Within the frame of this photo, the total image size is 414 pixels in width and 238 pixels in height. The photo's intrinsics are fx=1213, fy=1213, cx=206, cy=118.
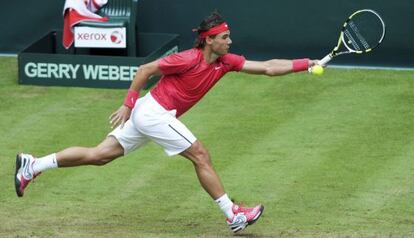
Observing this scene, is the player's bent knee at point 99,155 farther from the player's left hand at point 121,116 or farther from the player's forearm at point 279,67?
the player's forearm at point 279,67

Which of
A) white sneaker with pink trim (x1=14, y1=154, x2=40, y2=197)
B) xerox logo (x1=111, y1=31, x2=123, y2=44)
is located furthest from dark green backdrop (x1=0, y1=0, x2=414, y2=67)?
white sneaker with pink trim (x1=14, y1=154, x2=40, y2=197)

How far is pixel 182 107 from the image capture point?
35.3 ft

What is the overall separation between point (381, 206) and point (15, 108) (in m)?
5.51

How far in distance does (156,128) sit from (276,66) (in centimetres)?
123

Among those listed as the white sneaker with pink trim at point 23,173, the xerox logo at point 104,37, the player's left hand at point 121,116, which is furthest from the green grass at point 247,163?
the player's left hand at point 121,116

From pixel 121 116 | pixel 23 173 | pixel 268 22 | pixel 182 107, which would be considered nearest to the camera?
pixel 121 116

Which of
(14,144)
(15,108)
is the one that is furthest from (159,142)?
(15,108)

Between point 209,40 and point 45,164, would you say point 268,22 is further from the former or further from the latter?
point 45,164

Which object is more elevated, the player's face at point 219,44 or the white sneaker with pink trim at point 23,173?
the player's face at point 219,44

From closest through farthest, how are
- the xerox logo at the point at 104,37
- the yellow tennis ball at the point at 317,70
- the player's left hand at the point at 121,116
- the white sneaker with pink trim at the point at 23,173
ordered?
the player's left hand at the point at 121,116, the yellow tennis ball at the point at 317,70, the white sneaker with pink trim at the point at 23,173, the xerox logo at the point at 104,37

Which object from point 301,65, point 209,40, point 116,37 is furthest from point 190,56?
point 116,37

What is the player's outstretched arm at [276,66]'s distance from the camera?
10.8 m

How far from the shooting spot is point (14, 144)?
13594 millimetres

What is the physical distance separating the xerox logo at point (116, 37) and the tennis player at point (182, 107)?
5.35 m
